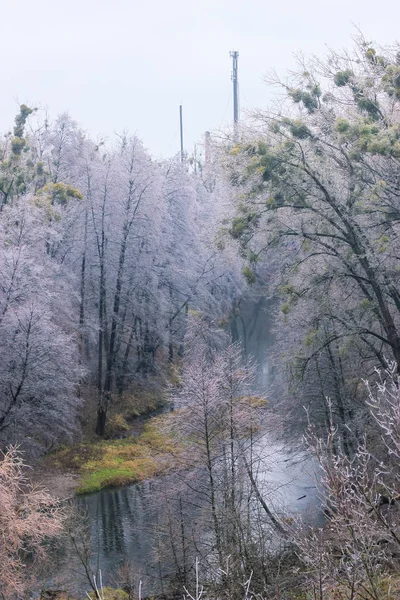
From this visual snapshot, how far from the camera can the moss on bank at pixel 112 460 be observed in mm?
26216

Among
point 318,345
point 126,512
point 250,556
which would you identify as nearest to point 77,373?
point 126,512

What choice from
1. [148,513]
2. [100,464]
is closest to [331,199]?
[148,513]

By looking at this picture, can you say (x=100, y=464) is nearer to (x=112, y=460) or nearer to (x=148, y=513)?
(x=112, y=460)

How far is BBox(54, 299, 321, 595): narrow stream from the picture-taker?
17.2m

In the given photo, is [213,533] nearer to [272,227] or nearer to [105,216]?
[272,227]

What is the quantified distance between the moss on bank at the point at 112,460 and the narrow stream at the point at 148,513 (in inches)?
25.3

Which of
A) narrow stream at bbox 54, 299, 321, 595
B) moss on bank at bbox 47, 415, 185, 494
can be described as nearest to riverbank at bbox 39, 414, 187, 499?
moss on bank at bbox 47, 415, 185, 494

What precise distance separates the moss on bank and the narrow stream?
0.64 m

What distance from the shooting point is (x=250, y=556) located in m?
14.4

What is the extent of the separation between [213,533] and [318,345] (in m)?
6.14

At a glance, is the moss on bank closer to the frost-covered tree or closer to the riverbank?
the riverbank

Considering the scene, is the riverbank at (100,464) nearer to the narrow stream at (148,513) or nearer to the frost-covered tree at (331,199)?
the narrow stream at (148,513)

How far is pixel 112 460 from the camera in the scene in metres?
28.3

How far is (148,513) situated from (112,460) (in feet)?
23.5
